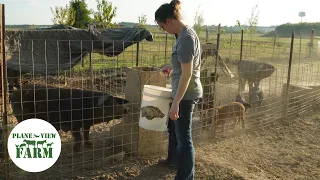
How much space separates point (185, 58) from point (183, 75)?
163 millimetres

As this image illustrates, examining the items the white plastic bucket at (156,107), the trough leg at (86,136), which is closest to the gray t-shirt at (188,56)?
the white plastic bucket at (156,107)

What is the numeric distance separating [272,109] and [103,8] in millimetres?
12165

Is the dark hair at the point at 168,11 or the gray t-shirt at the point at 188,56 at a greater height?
the dark hair at the point at 168,11

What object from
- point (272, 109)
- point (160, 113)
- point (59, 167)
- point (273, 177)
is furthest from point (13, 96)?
point (272, 109)

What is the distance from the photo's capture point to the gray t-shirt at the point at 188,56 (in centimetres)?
311

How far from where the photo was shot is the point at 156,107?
3.87 metres

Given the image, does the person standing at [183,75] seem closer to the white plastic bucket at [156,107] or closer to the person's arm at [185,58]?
the person's arm at [185,58]

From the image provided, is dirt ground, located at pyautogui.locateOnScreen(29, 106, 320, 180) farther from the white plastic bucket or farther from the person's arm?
the person's arm

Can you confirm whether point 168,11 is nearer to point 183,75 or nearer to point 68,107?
point 183,75

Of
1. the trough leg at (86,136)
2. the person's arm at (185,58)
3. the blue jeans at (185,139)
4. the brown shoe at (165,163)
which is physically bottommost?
the brown shoe at (165,163)

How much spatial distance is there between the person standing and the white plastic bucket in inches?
13.1

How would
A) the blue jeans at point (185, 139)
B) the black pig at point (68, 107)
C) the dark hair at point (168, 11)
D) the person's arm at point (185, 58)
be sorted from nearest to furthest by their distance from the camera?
the person's arm at point (185, 58)
the dark hair at point (168, 11)
the blue jeans at point (185, 139)
the black pig at point (68, 107)

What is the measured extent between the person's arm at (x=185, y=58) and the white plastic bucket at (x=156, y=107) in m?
0.67

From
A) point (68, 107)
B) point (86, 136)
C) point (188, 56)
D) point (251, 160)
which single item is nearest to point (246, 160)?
point (251, 160)
